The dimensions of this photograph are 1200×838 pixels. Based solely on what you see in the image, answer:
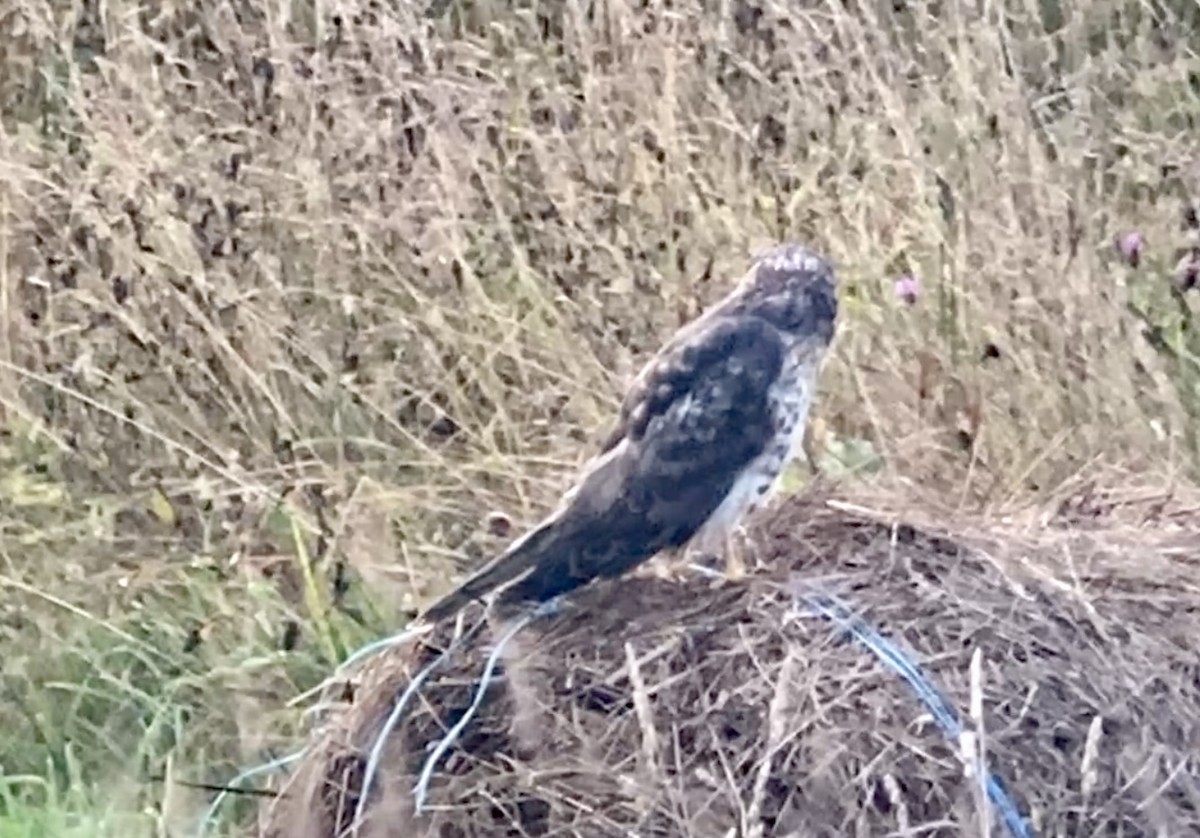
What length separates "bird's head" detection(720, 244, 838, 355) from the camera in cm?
288

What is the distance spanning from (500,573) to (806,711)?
381 mm

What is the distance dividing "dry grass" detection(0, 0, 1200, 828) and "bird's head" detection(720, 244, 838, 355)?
88cm

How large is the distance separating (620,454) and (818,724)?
0.51 m

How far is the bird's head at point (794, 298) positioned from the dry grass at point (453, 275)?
0.88 meters

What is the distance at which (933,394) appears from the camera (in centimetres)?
398

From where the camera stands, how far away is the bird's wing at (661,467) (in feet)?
8.48

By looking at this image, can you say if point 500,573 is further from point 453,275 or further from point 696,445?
point 453,275

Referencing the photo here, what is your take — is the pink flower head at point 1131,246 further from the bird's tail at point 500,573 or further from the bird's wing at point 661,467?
the bird's tail at point 500,573

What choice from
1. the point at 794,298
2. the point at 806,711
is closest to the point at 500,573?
the point at 806,711

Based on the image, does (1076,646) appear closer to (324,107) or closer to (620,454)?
(620,454)

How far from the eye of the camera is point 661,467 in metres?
2.73

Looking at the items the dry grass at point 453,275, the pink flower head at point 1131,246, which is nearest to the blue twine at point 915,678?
the dry grass at point 453,275

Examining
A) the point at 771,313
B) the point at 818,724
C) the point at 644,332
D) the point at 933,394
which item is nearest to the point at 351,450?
the point at 644,332

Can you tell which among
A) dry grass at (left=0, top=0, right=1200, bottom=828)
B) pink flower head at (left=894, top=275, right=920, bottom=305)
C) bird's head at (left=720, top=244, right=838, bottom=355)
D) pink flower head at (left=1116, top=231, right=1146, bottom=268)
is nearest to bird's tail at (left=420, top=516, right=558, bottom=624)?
bird's head at (left=720, top=244, right=838, bottom=355)
